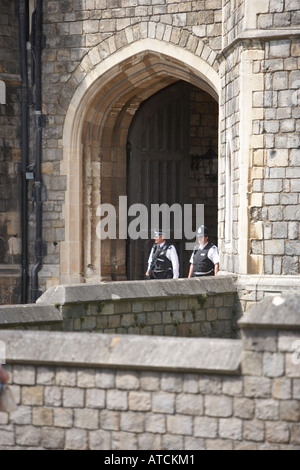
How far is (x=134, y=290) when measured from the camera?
1034cm

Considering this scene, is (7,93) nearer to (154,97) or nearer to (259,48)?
(154,97)

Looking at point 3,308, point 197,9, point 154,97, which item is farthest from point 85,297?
point 154,97

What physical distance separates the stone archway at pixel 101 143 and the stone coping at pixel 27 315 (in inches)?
236

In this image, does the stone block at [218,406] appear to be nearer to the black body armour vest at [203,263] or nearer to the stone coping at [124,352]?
the stone coping at [124,352]

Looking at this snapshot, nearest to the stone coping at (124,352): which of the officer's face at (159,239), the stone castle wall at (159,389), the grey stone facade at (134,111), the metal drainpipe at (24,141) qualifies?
the stone castle wall at (159,389)

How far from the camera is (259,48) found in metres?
11.7

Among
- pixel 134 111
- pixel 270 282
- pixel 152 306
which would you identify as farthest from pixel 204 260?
pixel 134 111

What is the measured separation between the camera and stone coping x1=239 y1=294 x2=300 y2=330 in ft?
20.1

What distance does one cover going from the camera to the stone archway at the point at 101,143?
47.4 feet

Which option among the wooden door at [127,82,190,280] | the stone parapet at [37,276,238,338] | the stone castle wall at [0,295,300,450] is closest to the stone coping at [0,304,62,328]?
the stone parapet at [37,276,238,338]

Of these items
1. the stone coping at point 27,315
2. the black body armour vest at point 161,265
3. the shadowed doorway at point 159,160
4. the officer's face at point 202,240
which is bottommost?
the stone coping at point 27,315

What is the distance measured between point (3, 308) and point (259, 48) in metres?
4.67

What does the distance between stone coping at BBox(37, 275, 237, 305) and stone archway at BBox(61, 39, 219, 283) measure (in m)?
3.47
